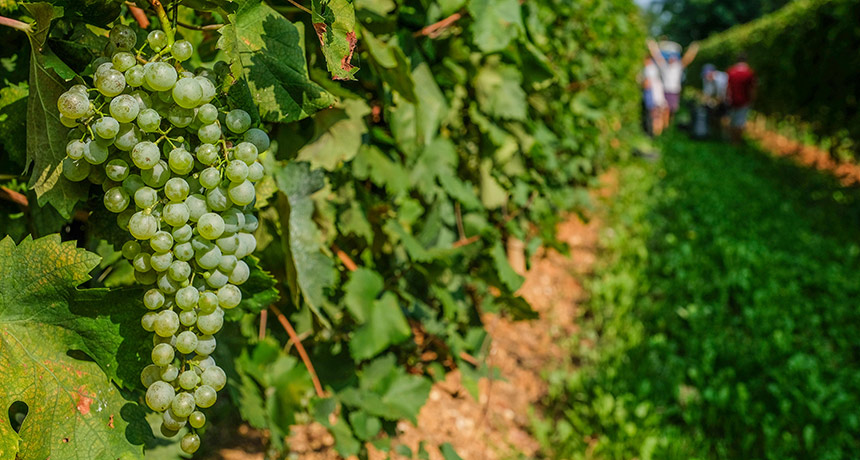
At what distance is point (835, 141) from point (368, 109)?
30.1ft

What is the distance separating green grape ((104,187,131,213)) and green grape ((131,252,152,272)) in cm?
A: 6

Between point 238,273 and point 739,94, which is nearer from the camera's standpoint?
point 238,273

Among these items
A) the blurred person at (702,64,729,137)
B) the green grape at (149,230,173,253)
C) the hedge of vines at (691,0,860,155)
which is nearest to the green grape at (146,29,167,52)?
the green grape at (149,230,173,253)

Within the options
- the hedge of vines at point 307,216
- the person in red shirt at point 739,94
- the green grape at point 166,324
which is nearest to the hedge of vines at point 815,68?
the person in red shirt at point 739,94

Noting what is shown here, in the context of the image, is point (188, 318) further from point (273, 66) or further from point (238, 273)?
point (273, 66)

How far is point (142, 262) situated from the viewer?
0.71 meters

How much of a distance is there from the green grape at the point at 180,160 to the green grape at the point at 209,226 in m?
0.04

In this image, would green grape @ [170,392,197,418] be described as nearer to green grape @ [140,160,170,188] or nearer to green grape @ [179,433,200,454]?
green grape @ [179,433,200,454]

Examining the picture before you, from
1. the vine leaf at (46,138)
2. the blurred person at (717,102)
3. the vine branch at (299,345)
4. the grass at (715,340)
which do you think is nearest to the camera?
the vine leaf at (46,138)

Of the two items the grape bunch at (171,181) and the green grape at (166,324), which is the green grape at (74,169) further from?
the green grape at (166,324)

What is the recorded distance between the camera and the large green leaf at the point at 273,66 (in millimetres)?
781

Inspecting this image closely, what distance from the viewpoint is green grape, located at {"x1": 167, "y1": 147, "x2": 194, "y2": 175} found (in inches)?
26.5

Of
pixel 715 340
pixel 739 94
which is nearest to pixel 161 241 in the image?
pixel 715 340

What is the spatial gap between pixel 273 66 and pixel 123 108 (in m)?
0.22
